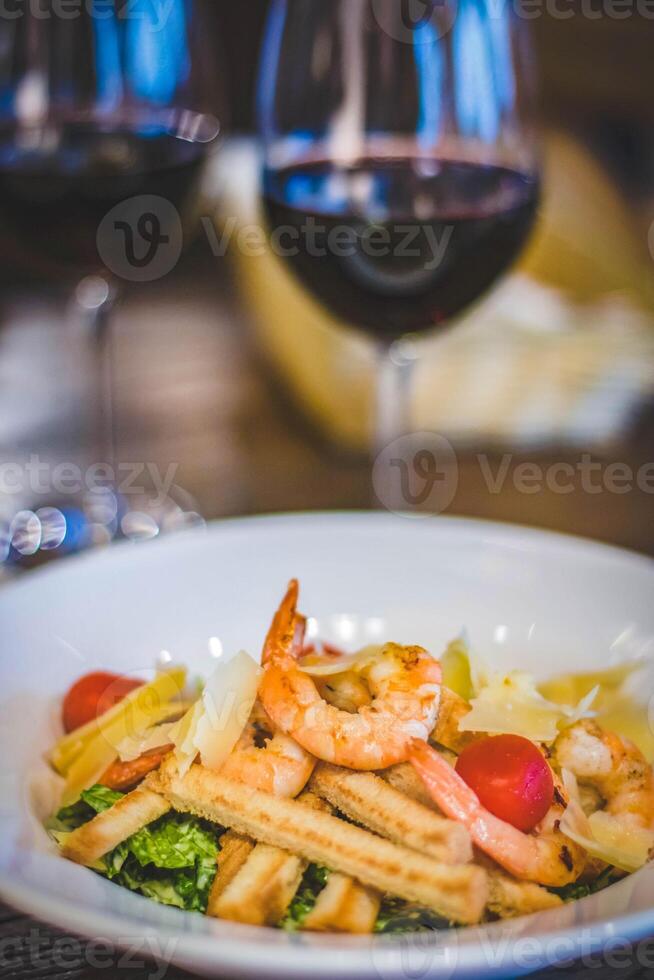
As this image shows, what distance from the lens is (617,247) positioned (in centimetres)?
→ 145

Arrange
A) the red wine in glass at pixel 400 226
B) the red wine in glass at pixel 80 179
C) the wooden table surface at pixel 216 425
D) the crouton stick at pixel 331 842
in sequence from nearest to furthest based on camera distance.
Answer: the crouton stick at pixel 331 842 < the red wine in glass at pixel 400 226 < the red wine in glass at pixel 80 179 < the wooden table surface at pixel 216 425

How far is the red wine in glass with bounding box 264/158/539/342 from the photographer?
0.90m

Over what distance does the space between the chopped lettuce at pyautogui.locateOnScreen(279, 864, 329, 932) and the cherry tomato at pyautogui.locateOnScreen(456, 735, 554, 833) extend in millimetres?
77

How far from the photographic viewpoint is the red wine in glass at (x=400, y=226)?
2.97 ft

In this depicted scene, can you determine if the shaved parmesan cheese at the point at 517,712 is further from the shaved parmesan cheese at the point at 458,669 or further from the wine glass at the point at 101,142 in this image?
the wine glass at the point at 101,142

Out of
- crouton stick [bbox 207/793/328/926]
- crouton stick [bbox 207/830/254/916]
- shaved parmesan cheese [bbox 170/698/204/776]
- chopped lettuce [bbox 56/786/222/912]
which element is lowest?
chopped lettuce [bbox 56/786/222/912]

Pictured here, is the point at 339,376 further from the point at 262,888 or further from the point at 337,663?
the point at 262,888

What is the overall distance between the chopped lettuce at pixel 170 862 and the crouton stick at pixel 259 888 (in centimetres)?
3

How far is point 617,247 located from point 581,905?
1166 millimetres

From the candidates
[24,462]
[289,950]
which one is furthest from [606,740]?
[24,462]

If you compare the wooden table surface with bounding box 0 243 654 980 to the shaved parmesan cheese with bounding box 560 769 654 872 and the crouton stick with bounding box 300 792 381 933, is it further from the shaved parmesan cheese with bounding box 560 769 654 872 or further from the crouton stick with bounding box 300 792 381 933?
→ the crouton stick with bounding box 300 792 381 933

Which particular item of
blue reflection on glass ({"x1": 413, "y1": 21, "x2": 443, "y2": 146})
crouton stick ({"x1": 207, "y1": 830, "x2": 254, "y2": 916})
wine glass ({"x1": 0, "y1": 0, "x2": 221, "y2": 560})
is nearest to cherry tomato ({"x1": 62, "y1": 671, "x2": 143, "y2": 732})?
crouton stick ({"x1": 207, "y1": 830, "x2": 254, "y2": 916})

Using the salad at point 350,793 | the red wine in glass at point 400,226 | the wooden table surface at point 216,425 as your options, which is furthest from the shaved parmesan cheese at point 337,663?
the wooden table surface at point 216,425

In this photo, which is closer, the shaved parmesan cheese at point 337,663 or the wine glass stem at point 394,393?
the shaved parmesan cheese at point 337,663
